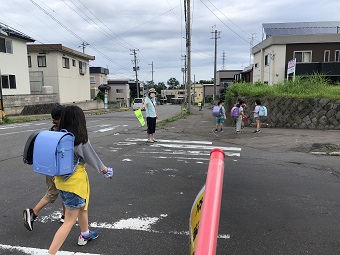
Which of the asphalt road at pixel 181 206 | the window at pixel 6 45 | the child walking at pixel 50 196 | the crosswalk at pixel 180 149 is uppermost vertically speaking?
the window at pixel 6 45

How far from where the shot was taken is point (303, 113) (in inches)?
567

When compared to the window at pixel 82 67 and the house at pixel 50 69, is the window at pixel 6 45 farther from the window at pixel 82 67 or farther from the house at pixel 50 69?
the window at pixel 82 67

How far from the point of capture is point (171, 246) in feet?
10.9

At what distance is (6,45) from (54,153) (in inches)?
1099

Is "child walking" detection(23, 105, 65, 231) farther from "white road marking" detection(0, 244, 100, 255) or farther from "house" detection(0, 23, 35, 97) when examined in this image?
"house" detection(0, 23, 35, 97)

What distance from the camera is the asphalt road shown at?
337 centimetres

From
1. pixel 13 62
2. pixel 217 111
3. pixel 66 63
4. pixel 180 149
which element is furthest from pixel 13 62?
pixel 180 149

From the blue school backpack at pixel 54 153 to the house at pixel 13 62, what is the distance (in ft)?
83.9

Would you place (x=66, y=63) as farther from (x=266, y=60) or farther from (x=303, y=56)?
(x=303, y=56)

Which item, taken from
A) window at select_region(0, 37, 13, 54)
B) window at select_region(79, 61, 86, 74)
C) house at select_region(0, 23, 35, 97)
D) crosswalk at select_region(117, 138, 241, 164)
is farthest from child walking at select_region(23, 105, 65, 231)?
window at select_region(79, 61, 86, 74)

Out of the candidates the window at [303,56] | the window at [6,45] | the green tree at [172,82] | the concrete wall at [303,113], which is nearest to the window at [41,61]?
the window at [6,45]

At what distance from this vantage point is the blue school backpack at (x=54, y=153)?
8.87 feet

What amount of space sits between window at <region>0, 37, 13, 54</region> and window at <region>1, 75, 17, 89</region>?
2.22 m

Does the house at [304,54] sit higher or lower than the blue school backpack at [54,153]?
higher
